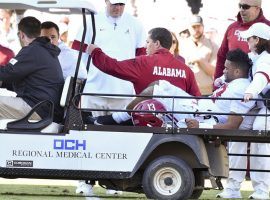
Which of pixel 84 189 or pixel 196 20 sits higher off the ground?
pixel 196 20

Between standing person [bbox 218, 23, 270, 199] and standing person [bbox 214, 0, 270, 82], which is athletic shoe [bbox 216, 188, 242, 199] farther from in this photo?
standing person [bbox 214, 0, 270, 82]

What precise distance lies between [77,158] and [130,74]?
3.89ft

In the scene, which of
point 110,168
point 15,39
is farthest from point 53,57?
point 15,39

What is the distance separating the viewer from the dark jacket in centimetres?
1406

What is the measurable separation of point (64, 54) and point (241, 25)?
2263mm

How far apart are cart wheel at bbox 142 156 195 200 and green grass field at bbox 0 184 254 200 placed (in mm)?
1059

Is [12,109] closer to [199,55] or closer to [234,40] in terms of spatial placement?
[234,40]

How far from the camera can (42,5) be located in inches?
548

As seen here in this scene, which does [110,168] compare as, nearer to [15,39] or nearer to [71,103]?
[71,103]

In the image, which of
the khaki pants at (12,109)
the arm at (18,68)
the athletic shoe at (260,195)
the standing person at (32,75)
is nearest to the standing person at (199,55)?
the athletic shoe at (260,195)

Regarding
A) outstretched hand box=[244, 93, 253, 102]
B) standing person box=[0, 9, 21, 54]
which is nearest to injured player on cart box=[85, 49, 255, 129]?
outstretched hand box=[244, 93, 253, 102]

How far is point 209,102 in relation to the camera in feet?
47.6

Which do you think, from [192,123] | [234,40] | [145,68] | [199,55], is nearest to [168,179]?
[192,123]

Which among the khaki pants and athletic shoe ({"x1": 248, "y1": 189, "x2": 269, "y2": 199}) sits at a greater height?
the khaki pants
